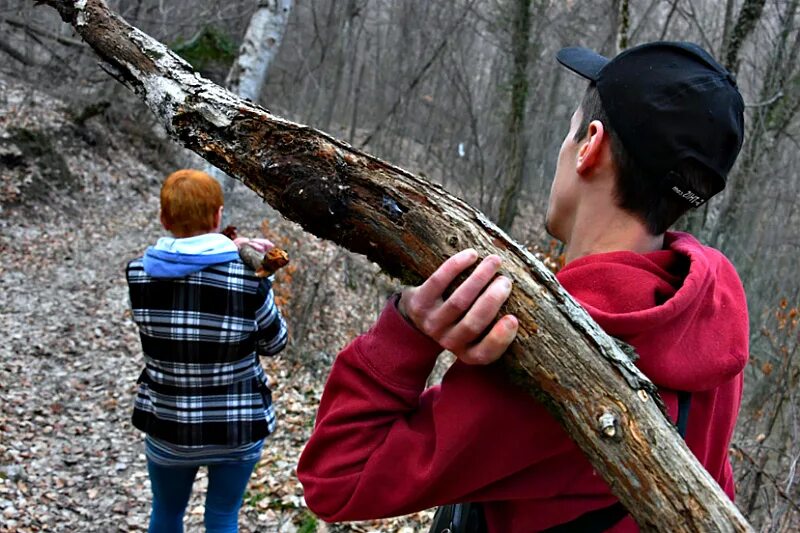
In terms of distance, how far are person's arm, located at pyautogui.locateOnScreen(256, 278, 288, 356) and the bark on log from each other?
139cm

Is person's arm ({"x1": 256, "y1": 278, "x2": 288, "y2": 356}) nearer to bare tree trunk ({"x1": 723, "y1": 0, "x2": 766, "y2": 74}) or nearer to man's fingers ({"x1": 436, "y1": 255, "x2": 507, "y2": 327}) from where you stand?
man's fingers ({"x1": 436, "y1": 255, "x2": 507, "y2": 327})

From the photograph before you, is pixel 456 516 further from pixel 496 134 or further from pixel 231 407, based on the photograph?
pixel 496 134

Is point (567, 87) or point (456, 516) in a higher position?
point (567, 87)

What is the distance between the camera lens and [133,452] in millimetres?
5328

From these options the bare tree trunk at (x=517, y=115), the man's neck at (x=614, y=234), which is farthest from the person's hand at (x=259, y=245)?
the bare tree trunk at (x=517, y=115)

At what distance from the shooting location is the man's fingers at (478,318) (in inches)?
45.8

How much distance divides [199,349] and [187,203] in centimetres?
71

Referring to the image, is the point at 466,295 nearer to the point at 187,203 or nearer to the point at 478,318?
the point at 478,318

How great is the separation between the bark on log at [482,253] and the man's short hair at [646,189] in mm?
303

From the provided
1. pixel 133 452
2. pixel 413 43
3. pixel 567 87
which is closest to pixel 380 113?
pixel 413 43

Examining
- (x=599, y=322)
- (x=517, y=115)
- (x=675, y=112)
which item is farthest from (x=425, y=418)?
(x=517, y=115)

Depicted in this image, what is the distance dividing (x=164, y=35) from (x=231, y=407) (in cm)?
1374

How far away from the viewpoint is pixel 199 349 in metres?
2.92

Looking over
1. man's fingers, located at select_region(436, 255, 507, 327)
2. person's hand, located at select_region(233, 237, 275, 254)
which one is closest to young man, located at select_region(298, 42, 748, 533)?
man's fingers, located at select_region(436, 255, 507, 327)
